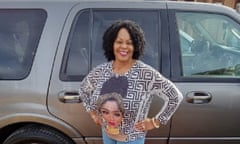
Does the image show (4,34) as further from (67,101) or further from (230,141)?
(230,141)

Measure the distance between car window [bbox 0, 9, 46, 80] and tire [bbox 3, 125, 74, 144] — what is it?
0.44 meters

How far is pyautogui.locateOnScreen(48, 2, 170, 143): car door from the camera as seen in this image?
3117 mm

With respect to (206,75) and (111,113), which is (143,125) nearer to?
(111,113)

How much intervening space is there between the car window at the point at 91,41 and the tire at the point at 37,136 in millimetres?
459

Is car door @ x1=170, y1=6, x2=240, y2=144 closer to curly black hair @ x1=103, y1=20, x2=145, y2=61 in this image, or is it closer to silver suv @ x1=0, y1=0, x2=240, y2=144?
silver suv @ x1=0, y1=0, x2=240, y2=144

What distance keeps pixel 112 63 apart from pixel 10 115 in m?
1.13

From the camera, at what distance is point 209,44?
10.6 ft

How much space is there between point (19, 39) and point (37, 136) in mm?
805

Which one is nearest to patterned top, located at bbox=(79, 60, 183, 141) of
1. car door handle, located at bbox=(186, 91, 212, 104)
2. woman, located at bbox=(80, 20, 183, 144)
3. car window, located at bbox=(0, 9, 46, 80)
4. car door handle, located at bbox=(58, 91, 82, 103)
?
woman, located at bbox=(80, 20, 183, 144)

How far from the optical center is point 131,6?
3150 mm

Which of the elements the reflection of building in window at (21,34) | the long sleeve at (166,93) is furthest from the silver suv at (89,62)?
the long sleeve at (166,93)

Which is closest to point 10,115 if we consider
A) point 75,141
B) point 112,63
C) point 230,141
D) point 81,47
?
point 75,141

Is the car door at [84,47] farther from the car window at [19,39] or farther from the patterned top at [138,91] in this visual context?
the patterned top at [138,91]

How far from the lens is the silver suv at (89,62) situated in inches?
123
